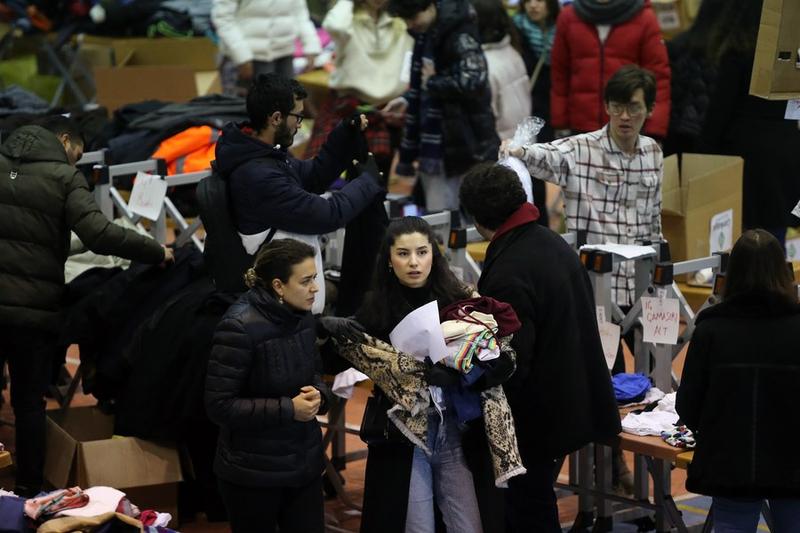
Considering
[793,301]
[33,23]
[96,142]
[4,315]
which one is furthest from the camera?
[33,23]

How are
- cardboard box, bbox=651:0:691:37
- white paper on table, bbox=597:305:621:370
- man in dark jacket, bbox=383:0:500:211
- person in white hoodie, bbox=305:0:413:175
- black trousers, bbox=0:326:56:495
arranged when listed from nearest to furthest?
1. white paper on table, bbox=597:305:621:370
2. black trousers, bbox=0:326:56:495
3. man in dark jacket, bbox=383:0:500:211
4. person in white hoodie, bbox=305:0:413:175
5. cardboard box, bbox=651:0:691:37

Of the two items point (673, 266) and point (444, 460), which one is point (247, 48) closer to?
point (673, 266)

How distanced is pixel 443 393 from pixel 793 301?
1.10m

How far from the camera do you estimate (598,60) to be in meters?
7.66

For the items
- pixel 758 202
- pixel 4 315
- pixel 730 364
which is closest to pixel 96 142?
pixel 4 315

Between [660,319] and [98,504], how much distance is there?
2.11m

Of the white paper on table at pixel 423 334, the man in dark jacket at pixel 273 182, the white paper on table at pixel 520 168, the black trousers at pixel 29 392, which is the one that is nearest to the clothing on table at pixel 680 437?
the white paper on table at pixel 423 334

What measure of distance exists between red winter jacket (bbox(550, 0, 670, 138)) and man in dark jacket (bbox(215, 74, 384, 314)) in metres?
2.41

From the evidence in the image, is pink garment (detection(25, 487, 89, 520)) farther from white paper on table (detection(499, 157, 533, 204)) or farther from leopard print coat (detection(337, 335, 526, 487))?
white paper on table (detection(499, 157, 533, 204))

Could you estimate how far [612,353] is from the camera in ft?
18.0

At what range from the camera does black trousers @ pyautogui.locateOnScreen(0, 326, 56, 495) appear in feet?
19.7

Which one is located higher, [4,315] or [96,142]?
[96,142]

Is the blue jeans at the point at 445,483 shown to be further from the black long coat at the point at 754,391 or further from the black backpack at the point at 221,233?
the black backpack at the point at 221,233

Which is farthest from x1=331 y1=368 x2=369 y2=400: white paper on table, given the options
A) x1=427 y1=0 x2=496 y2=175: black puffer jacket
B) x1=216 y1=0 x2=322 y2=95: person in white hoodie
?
x1=216 y1=0 x2=322 y2=95: person in white hoodie
